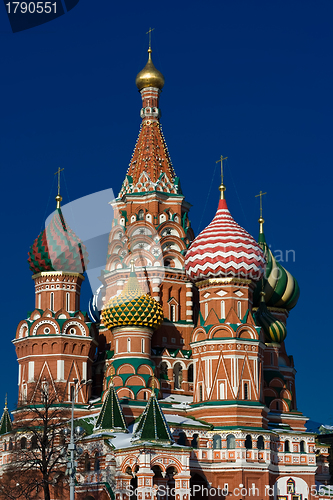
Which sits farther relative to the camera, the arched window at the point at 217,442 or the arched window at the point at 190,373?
the arched window at the point at 190,373

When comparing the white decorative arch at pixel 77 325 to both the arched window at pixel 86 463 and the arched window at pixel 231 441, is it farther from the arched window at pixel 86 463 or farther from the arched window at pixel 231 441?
the arched window at pixel 231 441

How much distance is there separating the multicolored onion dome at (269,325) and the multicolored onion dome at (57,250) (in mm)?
7496

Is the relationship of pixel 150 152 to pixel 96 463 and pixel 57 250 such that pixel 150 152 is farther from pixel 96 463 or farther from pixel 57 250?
pixel 96 463

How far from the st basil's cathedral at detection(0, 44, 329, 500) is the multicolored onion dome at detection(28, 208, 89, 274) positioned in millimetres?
63

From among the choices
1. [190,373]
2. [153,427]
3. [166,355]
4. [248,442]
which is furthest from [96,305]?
[153,427]

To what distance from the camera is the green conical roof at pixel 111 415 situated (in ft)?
107

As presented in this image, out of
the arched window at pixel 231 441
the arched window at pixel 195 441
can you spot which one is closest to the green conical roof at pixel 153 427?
the arched window at pixel 195 441

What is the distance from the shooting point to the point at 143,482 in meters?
29.9

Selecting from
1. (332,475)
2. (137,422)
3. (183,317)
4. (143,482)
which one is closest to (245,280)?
(183,317)

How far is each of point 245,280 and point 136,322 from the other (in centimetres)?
445

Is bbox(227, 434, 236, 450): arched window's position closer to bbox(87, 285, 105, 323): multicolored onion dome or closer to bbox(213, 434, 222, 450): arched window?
bbox(213, 434, 222, 450): arched window

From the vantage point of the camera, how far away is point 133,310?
35.9 metres

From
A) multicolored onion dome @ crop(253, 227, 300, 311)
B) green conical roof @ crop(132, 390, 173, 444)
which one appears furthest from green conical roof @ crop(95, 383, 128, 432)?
multicolored onion dome @ crop(253, 227, 300, 311)

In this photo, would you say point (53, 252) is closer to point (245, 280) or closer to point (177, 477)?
point (245, 280)
